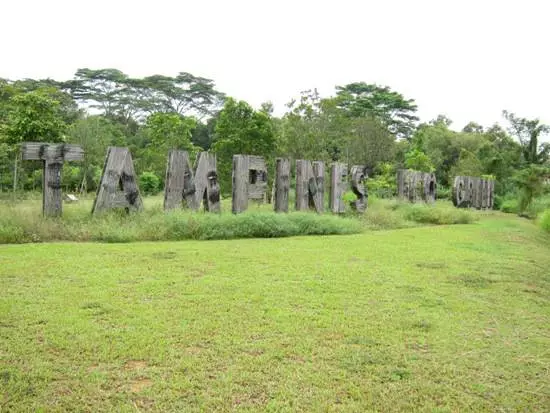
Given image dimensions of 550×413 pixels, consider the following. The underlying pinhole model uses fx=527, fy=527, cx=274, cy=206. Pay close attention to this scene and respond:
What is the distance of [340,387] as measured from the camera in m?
3.11

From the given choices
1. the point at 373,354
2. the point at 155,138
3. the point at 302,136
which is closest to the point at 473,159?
the point at 302,136

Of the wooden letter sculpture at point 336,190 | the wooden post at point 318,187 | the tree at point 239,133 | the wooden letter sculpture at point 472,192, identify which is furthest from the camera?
the tree at point 239,133

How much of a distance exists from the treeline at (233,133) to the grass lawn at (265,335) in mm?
12851

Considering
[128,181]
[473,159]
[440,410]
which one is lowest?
[440,410]

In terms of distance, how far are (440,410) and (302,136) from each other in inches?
950

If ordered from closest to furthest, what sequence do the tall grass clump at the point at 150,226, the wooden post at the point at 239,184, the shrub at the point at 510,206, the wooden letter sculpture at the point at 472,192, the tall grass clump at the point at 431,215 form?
the tall grass clump at the point at 150,226 → the wooden post at the point at 239,184 → the tall grass clump at the point at 431,215 → the wooden letter sculpture at the point at 472,192 → the shrub at the point at 510,206

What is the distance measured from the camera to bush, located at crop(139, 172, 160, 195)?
88.6 feet

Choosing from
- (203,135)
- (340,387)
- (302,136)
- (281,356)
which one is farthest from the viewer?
(203,135)

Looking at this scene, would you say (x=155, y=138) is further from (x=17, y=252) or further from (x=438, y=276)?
(x=438, y=276)

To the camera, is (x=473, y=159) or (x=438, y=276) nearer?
(x=438, y=276)

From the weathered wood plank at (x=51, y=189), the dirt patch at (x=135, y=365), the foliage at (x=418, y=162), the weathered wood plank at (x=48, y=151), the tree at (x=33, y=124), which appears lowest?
the dirt patch at (x=135, y=365)

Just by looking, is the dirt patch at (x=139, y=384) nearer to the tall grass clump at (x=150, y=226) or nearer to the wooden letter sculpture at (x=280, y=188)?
the tall grass clump at (x=150, y=226)

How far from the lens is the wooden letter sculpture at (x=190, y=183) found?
35.8 feet

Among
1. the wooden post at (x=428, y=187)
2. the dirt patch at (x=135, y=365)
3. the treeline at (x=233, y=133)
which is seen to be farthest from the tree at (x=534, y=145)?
the dirt patch at (x=135, y=365)
